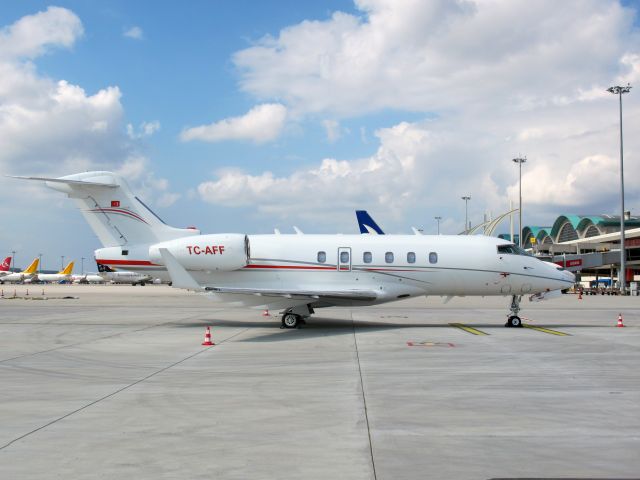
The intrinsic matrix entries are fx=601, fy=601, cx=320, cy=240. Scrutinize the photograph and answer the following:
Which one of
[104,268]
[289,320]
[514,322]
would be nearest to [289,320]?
[289,320]

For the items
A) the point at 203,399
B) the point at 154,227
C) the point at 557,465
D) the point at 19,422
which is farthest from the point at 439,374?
the point at 154,227

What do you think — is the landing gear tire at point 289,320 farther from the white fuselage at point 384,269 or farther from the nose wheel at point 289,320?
the white fuselage at point 384,269

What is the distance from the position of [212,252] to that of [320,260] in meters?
3.76

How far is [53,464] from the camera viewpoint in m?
5.83

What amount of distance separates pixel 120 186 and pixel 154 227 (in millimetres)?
1903

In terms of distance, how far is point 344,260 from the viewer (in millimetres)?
21156

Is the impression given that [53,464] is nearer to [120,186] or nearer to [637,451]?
[637,451]

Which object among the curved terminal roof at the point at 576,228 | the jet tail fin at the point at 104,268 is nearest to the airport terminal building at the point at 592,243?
the curved terminal roof at the point at 576,228

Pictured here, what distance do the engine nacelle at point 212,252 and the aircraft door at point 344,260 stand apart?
3287 mm

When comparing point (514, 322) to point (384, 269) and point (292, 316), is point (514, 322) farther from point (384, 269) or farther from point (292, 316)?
point (292, 316)

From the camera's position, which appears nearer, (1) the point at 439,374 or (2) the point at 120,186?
(1) the point at 439,374

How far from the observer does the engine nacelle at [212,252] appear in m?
20.6

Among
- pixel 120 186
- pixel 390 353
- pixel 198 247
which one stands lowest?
pixel 390 353

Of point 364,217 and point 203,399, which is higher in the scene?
point 364,217
